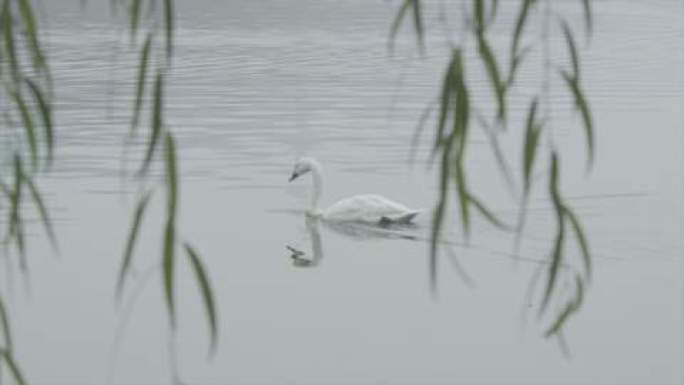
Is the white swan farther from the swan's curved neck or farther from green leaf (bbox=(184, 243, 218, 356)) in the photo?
green leaf (bbox=(184, 243, 218, 356))

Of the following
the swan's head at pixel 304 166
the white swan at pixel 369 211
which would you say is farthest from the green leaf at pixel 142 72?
the swan's head at pixel 304 166

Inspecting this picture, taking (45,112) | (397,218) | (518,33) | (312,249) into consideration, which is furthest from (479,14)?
(397,218)

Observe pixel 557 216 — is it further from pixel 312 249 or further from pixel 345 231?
pixel 345 231

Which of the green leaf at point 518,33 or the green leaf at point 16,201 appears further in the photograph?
the green leaf at point 16,201

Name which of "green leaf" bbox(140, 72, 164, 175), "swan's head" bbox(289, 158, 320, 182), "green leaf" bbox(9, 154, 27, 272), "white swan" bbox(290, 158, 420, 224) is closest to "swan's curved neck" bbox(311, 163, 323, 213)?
"swan's head" bbox(289, 158, 320, 182)

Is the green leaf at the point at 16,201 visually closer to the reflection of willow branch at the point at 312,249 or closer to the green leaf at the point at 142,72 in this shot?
the green leaf at the point at 142,72

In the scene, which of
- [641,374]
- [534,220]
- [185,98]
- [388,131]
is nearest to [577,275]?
[641,374]

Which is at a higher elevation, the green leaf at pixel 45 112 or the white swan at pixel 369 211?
the green leaf at pixel 45 112

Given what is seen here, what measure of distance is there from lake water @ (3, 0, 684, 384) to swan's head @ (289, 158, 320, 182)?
10.2 inches

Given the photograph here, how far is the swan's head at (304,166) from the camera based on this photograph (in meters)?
11.5

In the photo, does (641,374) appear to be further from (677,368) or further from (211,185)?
(211,185)

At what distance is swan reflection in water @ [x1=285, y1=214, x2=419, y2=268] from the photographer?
10.3 meters

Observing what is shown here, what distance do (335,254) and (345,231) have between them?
0.73m

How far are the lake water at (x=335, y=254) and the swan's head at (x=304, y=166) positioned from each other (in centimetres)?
26
